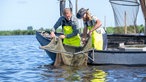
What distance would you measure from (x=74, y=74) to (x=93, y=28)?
7.00 ft

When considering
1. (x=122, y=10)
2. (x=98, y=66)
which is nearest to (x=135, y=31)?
(x=122, y=10)

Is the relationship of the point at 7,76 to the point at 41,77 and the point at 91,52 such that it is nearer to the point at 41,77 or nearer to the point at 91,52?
the point at 41,77

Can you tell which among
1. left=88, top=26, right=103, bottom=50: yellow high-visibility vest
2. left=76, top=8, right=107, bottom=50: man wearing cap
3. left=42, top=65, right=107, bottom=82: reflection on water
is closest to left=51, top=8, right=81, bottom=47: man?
left=76, top=8, right=107, bottom=50: man wearing cap

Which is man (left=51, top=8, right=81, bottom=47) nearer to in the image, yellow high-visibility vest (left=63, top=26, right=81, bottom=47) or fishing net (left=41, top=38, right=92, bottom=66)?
yellow high-visibility vest (left=63, top=26, right=81, bottom=47)

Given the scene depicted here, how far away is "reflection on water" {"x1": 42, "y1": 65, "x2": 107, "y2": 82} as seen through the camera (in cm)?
1410

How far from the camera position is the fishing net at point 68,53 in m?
16.9

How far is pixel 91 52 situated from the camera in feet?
55.6

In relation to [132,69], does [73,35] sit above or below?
above

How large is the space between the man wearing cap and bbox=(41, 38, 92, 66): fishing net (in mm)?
369

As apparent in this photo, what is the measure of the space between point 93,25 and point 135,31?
8.00 meters

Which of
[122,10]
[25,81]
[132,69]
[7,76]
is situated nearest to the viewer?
[25,81]

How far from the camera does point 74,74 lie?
15.2m

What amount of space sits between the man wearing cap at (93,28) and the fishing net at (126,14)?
5962 millimetres

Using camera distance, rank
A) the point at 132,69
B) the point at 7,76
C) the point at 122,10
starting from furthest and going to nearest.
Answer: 1. the point at 122,10
2. the point at 132,69
3. the point at 7,76
